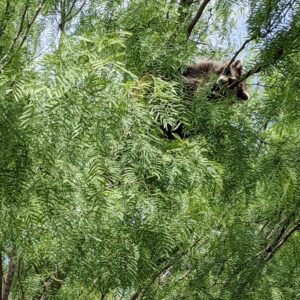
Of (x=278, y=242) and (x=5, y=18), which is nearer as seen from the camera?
(x=5, y=18)

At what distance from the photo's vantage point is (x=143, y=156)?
6.35 ft

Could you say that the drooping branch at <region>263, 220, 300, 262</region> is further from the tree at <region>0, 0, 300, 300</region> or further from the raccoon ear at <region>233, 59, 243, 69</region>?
the raccoon ear at <region>233, 59, 243, 69</region>

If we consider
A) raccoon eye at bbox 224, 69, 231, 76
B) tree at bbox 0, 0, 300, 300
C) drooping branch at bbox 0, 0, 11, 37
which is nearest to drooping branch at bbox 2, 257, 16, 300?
tree at bbox 0, 0, 300, 300

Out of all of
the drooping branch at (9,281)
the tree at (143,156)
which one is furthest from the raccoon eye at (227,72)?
the drooping branch at (9,281)

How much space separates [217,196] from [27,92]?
4.76ft

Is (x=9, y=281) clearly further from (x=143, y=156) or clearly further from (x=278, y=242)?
(x=143, y=156)

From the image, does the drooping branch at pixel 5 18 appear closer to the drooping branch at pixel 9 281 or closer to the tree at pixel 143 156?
the tree at pixel 143 156

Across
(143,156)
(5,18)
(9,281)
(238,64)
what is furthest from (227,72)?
(9,281)

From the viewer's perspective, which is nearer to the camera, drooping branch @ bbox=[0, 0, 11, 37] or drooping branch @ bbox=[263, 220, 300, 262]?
drooping branch @ bbox=[0, 0, 11, 37]

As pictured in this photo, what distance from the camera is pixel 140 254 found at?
2.37 m

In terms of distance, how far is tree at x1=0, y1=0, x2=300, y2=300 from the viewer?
1.59 m

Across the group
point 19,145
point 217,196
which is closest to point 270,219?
point 217,196

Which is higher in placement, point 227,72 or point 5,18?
point 227,72

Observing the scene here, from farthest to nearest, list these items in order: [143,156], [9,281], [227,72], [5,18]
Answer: [9,281]
[5,18]
[227,72]
[143,156]
